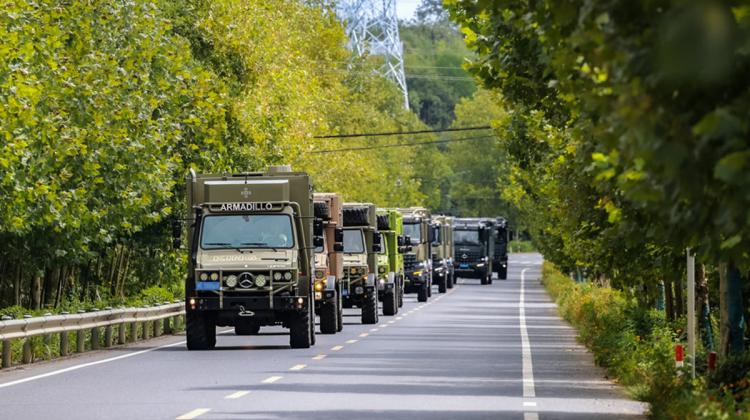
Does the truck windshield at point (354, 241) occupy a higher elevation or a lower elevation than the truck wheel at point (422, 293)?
higher

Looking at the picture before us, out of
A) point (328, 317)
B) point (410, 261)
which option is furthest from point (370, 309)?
point (410, 261)

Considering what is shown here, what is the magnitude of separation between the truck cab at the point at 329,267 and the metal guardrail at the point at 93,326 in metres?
3.07

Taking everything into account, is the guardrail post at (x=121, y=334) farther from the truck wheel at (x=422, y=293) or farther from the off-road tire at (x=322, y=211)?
the truck wheel at (x=422, y=293)

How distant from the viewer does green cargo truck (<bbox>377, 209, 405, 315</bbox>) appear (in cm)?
4678

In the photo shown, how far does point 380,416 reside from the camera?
53.6ft

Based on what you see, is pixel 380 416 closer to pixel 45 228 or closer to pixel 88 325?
pixel 88 325

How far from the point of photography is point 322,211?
37.6 meters

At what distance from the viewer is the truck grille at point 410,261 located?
60188 millimetres

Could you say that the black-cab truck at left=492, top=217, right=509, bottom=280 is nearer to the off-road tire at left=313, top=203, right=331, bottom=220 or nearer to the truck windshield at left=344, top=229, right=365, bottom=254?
the truck windshield at left=344, top=229, right=365, bottom=254

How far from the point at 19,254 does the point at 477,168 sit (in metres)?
132

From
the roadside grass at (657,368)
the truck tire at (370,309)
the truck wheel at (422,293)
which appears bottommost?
the roadside grass at (657,368)

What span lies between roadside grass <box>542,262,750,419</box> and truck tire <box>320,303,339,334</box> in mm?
4957

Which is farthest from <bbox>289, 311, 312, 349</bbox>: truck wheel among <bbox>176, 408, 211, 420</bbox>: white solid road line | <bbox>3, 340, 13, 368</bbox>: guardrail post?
<bbox>176, 408, 211, 420</bbox>: white solid road line

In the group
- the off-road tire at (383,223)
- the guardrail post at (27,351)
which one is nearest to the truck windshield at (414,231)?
the off-road tire at (383,223)
